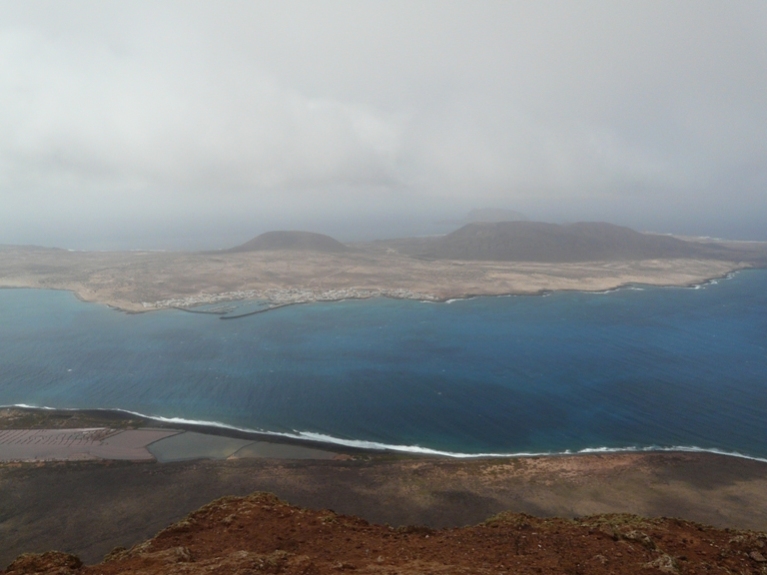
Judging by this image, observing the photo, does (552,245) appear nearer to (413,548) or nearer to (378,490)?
(378,490)

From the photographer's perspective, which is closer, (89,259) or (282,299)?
(282,299)

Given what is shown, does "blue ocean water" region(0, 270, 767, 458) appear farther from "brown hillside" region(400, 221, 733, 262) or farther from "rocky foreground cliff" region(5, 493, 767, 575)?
"brown hillside" region(400, 221, 733, 262)

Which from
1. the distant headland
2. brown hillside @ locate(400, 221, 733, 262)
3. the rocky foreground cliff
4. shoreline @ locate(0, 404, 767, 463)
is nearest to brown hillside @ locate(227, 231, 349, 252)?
the distant headland

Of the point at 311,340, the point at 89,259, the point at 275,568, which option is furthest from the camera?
the point at 89,259

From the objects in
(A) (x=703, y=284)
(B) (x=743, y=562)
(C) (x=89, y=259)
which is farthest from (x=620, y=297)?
(C) (x=89, y=259)

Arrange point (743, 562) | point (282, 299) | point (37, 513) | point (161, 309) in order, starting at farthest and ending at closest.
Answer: point (282, 299) < point (161, 309) < point (37, 513) < point (743, 562)

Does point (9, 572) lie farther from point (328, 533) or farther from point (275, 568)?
point (328, 533)
